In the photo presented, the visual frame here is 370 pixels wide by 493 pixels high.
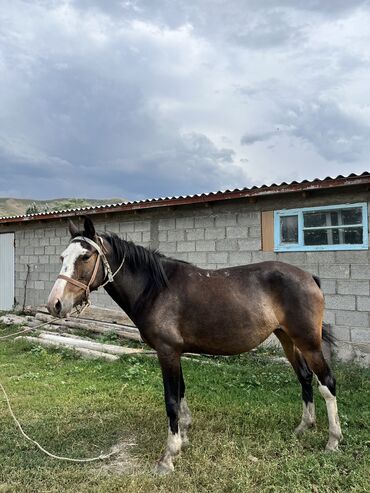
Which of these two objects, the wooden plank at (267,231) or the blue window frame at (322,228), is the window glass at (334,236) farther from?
the wooden plank at (267,231)

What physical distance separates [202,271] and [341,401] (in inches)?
93.3

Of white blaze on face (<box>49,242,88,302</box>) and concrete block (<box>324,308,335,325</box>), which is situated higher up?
white blaze on face (<box>49,242,88,302</box>)

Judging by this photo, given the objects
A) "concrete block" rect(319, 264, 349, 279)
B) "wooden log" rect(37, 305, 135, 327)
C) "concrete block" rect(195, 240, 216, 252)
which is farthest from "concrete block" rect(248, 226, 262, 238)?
"wooden log" rect(37, 305, 135, 327)

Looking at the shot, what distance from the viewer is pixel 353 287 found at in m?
6.25

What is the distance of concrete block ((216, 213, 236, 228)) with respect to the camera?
7.57 m

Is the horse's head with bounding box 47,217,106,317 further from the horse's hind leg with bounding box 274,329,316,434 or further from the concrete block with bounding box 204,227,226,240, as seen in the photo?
the concrete block with bounding box 204,227,226,240

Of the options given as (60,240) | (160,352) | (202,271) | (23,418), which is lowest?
(23,418)

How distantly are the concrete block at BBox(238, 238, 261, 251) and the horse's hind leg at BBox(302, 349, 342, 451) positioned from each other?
12.2 ft

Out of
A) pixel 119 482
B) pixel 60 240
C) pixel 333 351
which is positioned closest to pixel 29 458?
pixel 119 482

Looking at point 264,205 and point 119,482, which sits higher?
point 264,205

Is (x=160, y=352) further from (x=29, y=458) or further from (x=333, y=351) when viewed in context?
(x=333, y=351)

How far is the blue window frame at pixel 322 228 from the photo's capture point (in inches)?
245

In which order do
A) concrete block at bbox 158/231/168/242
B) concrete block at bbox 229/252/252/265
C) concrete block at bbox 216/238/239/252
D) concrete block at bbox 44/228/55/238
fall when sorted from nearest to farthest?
concrete block at bbox 229/252/252/265 → concrete block at bbox 216/238/239/252 → concrete block at bbox 158/231/168/242 → concrete block at bbox 44/228/55/238

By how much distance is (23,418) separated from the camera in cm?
439
